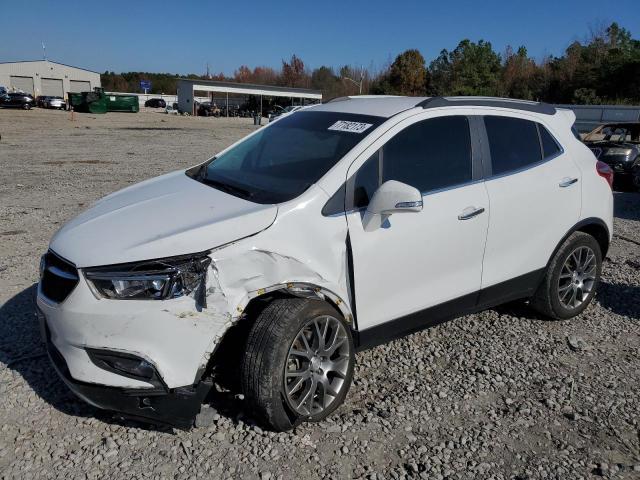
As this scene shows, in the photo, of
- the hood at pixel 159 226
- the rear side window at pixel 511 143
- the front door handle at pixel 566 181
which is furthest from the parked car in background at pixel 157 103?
the hood at pixel 159 226

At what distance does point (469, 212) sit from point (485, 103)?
976mm

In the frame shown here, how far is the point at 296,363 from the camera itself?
3014 mm

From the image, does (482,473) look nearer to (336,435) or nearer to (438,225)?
(336,435)

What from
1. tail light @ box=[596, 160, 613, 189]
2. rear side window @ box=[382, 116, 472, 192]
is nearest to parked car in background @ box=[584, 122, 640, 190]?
tail light @ box=[596, 160, 613, 189]

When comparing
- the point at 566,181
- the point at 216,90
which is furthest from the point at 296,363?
the point at 216,90

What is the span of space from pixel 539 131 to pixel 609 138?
11.1 metres

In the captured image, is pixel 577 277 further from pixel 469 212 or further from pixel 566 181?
pixel 469 212

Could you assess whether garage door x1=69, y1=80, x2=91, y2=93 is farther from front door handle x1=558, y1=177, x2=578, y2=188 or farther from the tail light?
front door handle x1=558, y1=177, x2=578, y2=188

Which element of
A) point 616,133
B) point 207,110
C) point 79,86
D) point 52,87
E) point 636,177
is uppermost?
point 79,86

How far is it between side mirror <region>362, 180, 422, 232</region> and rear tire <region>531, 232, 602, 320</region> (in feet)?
6.30

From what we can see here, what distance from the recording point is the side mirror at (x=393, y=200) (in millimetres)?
3008

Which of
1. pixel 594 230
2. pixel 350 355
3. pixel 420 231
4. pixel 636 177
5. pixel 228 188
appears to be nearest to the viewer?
pixel 350 355

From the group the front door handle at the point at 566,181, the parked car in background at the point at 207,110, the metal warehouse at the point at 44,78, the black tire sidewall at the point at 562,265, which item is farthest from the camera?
the metal warehouse at the point at 44,78

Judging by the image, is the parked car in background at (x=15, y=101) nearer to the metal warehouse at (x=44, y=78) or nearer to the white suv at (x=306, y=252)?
the metal warehouse at (x=44, y=78)
